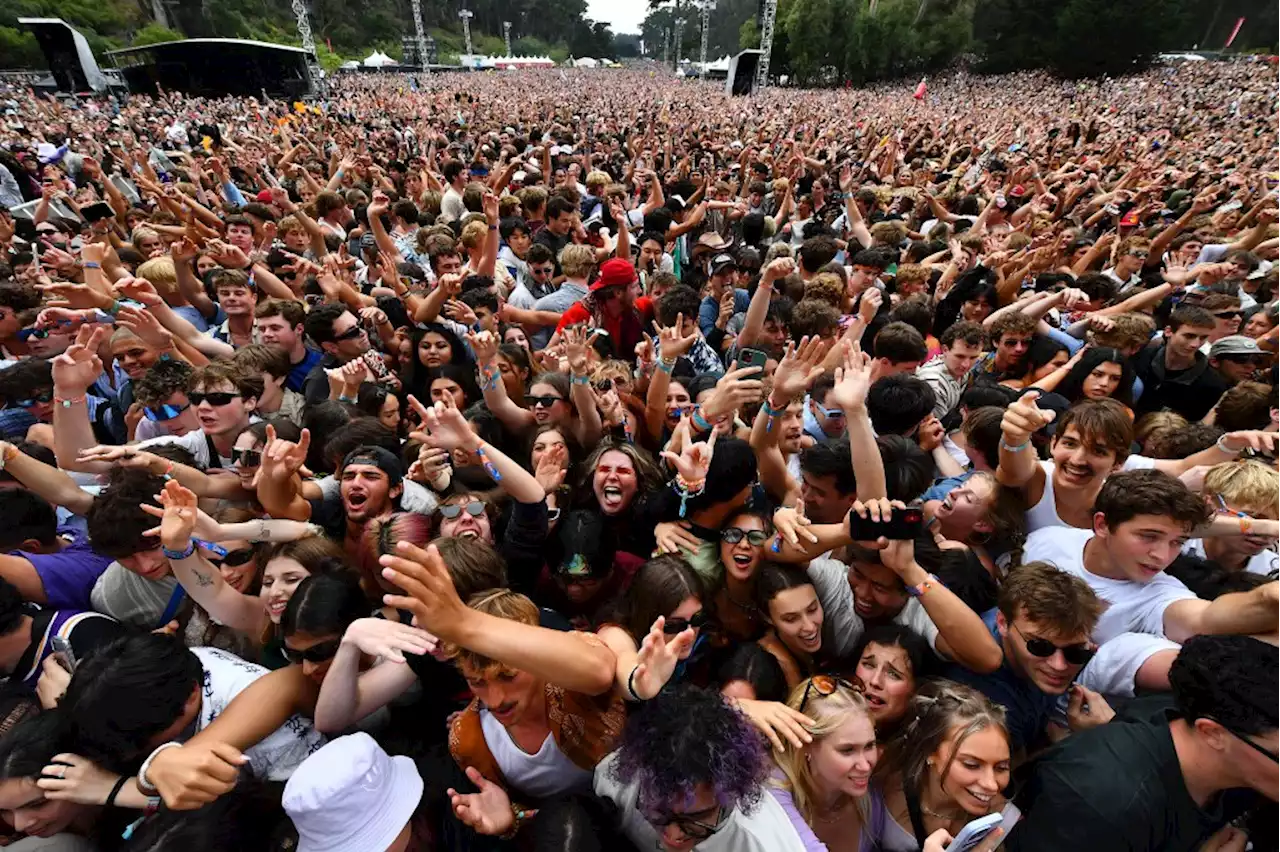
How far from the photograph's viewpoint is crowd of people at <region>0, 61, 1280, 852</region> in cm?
169

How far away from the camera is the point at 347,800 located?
1.62 m

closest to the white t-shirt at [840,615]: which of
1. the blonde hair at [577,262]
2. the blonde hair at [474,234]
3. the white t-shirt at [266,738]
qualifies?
the white t-shirt at [266,738]

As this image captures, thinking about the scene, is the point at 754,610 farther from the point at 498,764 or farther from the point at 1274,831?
the point at 1274,831

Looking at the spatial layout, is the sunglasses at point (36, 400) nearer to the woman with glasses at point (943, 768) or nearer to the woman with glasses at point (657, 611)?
the woman with glasses at point (657, 611)

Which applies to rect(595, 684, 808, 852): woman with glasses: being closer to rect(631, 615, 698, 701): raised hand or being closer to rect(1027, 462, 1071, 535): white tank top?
rect(631, 615, 698, 701): raised hand

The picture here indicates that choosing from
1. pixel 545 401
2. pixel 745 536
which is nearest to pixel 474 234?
pixel 545 401

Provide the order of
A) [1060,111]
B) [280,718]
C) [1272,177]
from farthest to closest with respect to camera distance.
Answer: [1060,111]
[1272,177]
[280,718]

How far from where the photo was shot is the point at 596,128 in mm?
18828

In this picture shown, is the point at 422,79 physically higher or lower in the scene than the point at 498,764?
higher

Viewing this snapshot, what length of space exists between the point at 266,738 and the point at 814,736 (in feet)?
6.21

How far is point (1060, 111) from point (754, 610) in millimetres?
30312

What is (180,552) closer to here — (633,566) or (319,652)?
(319,652)

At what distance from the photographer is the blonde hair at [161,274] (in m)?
5.05

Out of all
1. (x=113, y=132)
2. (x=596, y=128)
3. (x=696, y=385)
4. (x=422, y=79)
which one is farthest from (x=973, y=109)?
(x=422, y=79)
